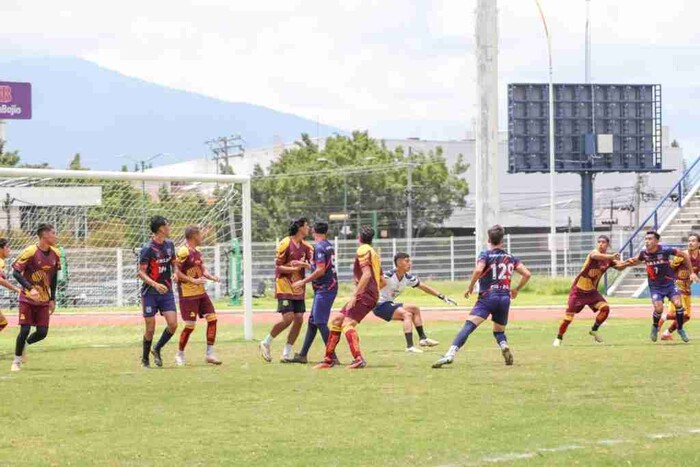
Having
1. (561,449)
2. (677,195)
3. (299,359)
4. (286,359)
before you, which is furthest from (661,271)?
(677,195)

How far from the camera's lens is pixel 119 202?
3091 cm

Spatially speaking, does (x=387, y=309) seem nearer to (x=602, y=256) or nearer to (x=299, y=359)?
(x=299, y=359)

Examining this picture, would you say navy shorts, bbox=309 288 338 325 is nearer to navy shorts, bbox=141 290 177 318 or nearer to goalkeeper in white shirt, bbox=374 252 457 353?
navy shorts, bbox=141 290 177 318

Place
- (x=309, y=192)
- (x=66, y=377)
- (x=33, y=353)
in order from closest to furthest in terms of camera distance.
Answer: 1. (x=66, y=377)
2. (x=33, y=353)
3. (x=309, y=192)

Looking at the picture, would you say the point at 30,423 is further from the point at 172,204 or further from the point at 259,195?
the point at 259,195

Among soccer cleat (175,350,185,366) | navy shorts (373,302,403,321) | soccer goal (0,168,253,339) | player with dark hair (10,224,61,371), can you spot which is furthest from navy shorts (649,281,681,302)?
player with dark hair (10,224,61,371)

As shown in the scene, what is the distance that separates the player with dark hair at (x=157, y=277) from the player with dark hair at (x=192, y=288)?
170mm

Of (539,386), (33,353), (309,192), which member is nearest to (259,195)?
(309,192)

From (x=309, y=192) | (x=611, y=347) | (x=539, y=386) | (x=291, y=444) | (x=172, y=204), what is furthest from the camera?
(x=309, y=192)

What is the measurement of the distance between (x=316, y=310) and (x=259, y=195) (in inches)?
2900

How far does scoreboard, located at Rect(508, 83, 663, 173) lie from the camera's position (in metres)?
65.2

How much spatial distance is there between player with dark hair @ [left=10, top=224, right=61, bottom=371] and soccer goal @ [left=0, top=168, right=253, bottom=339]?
5.16 metres

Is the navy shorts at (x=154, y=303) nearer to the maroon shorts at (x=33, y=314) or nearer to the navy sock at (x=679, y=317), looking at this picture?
the maroon shorts at (x=33, y=314)

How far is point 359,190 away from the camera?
88875 mm
